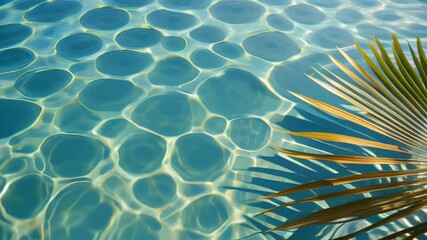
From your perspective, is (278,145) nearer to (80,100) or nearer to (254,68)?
(254,68)

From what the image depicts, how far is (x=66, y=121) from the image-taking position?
110 inches

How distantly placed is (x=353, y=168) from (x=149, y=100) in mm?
1352

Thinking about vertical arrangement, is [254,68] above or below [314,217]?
below

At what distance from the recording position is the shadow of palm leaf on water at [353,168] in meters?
1.72

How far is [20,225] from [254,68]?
1853 millimetres

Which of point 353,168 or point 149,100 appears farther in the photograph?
point 149,100

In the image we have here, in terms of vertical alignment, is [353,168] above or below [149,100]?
above

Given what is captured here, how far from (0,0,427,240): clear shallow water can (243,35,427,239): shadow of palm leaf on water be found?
16 centimetres

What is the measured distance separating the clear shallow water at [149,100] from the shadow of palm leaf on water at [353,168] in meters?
0.16

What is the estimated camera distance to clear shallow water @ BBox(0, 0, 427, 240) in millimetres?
2309

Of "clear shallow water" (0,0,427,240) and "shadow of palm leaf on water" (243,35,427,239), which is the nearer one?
"shadow of palm leaf on water" (243,35,427,239)

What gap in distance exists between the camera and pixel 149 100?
2.95 metres

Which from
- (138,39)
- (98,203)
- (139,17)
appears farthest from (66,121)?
(139,17)

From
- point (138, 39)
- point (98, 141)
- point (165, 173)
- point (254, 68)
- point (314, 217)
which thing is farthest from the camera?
point (138, 39)
